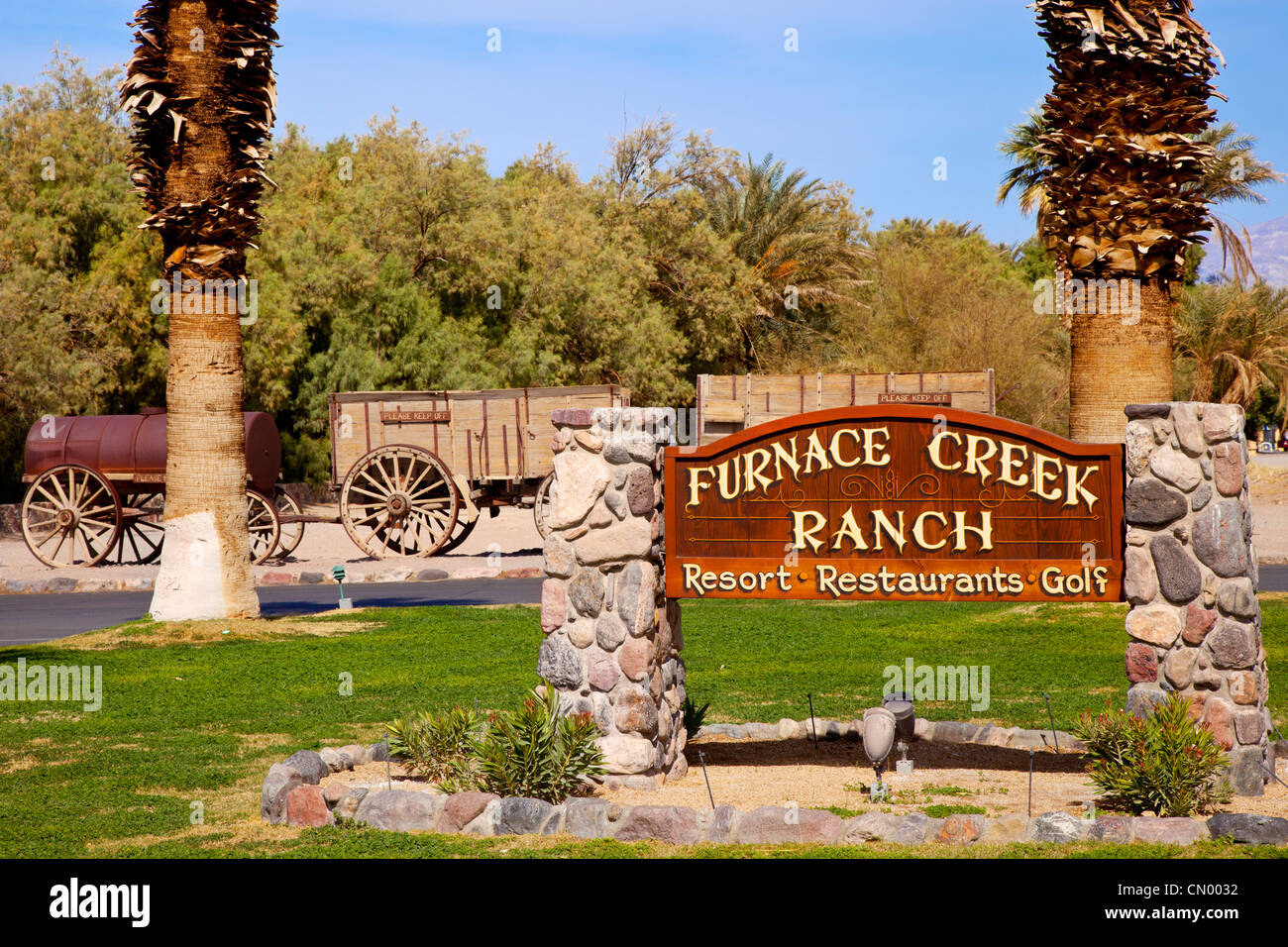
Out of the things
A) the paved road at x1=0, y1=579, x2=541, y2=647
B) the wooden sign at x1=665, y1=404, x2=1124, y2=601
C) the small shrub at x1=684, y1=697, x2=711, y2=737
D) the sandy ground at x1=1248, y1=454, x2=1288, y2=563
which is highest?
the wooden sign at x1=665, y1=404, x2=1124, y2=601

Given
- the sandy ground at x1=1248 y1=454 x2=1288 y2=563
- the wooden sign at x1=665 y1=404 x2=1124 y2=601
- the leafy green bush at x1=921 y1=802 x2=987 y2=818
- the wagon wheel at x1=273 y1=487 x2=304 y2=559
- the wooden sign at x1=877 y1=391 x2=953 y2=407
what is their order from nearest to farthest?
the leafy green bush at x1=921 y1=802 x2=987 y2=818 < the wooden sign at x1=665 y1=404 x2=1124 y2=601 < the sandy ground at x1=1248 y1=454 x2=1288 y2=563 < the wagon wheel at x1=273 y1=487 x2=304 y2=559 < the wooden sign at x1=877 y1=391 x2=953 y2=407

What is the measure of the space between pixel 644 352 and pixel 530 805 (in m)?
31.6

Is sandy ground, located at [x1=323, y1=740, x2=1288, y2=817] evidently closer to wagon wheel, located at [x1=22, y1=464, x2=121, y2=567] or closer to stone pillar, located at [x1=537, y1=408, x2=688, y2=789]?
stone pillar, located at [x1=537, y1=408, x2=688, y2=789]

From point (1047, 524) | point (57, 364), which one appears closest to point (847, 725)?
point (1047, 524)

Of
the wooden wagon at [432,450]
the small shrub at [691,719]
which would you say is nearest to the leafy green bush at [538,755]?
the small shrub at [691,719]

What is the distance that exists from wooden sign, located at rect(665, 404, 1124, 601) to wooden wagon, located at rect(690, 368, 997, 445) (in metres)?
15.7

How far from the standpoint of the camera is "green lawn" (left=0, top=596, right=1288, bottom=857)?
6723 millimetres

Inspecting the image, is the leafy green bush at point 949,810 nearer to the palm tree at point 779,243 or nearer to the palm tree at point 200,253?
the palm tree at point 200,253

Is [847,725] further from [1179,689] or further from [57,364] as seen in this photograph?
[57,364]

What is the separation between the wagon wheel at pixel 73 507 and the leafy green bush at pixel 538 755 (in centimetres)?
1535

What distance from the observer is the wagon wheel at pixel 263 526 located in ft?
68.4

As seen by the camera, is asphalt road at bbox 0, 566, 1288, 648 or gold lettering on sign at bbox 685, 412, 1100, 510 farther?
asphalt road at bbox 0, 566, 1288, 648

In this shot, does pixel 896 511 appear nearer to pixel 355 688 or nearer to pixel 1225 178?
pixel 355 688

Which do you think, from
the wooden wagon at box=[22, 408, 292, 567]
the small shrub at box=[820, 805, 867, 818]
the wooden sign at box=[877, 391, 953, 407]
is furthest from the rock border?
the small shrub at box=[820, 805, 867, 818]
